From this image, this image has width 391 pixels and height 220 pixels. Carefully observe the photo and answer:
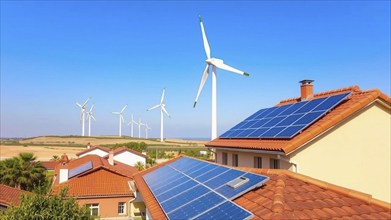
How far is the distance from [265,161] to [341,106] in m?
5.41

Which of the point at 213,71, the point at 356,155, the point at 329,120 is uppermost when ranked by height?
the point at 213,71

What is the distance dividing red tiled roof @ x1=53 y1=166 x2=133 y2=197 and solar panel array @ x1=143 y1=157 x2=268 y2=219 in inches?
765

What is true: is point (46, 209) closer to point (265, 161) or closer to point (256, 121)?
point (265, 161)

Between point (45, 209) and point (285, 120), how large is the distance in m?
14.6

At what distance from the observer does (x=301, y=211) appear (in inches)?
394

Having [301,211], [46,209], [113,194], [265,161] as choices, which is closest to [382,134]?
[265,161]

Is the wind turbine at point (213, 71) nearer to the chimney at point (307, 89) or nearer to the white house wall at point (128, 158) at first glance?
the chimney at point (307, 89)

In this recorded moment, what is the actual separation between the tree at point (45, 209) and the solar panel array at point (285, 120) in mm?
11615

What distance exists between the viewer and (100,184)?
3759cm

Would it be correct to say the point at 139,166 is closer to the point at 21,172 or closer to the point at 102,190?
the point at 21,172

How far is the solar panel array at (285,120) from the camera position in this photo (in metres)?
18.0

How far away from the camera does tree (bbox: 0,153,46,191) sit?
138ft

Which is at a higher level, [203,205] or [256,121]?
[256,121]

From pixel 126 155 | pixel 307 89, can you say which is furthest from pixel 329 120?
pixel 126 155
